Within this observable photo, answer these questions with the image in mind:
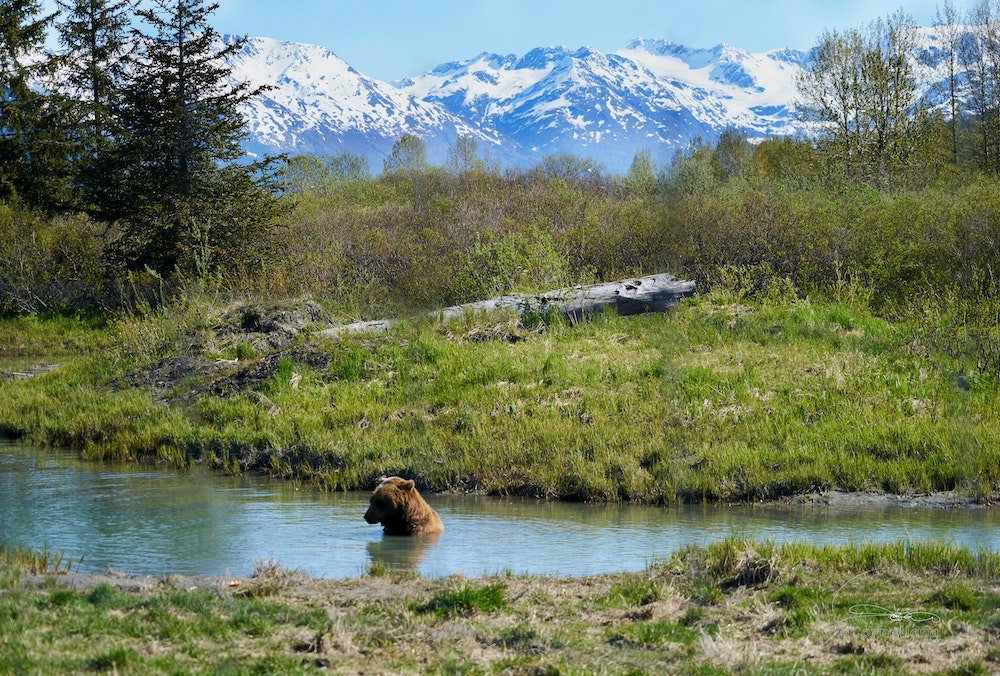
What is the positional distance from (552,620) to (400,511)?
4.01 meters

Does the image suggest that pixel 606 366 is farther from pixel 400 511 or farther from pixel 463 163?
pixel 463 163

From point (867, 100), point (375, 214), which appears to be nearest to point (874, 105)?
point (867, 100)

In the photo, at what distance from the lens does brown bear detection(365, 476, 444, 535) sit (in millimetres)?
10930

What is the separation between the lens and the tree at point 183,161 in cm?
2945

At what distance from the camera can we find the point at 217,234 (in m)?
30.1

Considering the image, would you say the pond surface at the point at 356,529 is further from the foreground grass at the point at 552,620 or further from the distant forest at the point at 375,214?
the distant forest at the point at 375,214

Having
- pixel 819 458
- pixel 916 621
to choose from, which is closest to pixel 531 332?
pixel 819 458


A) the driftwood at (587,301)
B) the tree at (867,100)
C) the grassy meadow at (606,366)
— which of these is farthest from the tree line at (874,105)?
the driftwood at (587,301)

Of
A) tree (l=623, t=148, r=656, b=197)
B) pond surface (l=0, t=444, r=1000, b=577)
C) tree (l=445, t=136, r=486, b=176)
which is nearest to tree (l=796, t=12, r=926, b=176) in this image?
tree (l=623, t=148, r=656, b=197)

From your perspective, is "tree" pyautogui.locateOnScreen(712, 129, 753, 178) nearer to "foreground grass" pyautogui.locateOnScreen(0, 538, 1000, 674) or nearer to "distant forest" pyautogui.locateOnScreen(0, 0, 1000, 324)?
"distant forest" pyautogui.locateOnScreen(0, 0, 1000, 324)

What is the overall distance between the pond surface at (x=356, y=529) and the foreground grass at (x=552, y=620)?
4.16ft

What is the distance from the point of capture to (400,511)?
1092 centimetres

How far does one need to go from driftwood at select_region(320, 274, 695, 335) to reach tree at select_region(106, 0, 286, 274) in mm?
10523

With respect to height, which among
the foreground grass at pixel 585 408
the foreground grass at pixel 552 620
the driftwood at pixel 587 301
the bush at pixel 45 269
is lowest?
the foreground grass at pixel 552 620
